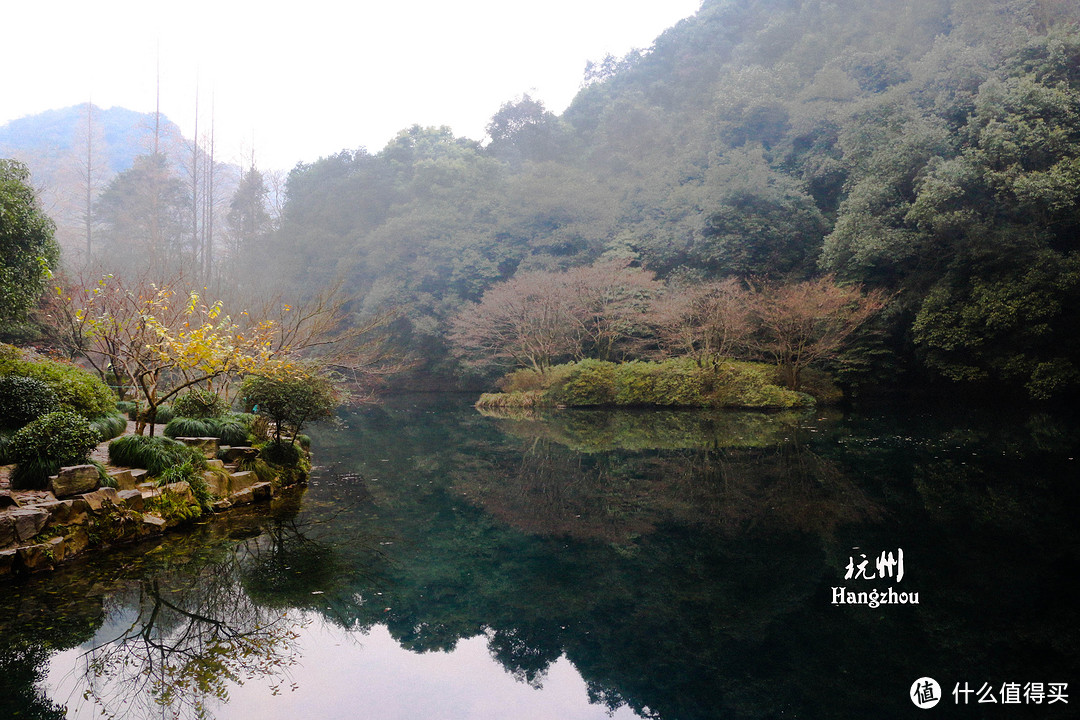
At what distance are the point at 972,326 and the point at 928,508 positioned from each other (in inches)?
441

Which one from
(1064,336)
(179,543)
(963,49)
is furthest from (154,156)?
(1064,336)

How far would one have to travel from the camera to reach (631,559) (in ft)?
15.4

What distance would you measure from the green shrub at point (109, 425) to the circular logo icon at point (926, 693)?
24.4 feet

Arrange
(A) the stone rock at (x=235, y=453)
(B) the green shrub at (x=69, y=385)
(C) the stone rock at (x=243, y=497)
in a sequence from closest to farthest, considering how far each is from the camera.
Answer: (B) the green shrub at (x=69, y=385) → (C) the stone rock at (x=243, y=497) → (A) the stone rock at (x=235, y=453)

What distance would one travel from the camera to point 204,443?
6.79 m

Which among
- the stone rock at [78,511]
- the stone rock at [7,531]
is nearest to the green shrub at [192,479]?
the stone rock at [78,511]

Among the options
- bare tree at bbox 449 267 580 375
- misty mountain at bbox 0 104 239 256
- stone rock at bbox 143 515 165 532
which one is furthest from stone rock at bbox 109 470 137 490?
misty mountain at bbox 0 104 239 256

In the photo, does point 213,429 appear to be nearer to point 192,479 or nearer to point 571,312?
point 192,479

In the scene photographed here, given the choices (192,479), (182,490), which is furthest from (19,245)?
(182,490)

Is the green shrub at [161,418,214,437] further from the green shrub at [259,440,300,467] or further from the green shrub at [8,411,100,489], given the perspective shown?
the green shrub at [8,411,100,489]

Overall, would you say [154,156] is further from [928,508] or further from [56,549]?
[928,508]

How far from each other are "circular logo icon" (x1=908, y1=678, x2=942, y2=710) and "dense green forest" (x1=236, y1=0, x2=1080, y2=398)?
13934mm

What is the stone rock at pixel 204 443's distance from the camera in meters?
6.76

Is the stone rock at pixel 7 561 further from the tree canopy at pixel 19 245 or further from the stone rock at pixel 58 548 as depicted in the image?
the tree canopy at pixel 19 245
